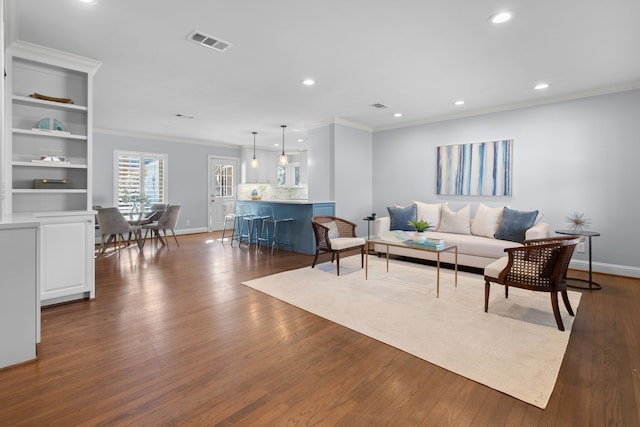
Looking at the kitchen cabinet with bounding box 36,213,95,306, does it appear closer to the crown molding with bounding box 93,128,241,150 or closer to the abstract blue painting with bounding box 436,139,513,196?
the crown molding with bounding box 93,128,241,150

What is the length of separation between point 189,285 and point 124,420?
2.41 meters

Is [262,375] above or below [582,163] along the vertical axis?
below

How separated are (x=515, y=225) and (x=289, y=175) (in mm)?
7352

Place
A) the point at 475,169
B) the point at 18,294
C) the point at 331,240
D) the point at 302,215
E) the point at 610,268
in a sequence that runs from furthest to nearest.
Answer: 1. the point at 302,215
2. the point at 475,169
3. the point at 331,240
4. the point at 610,268
5. the point at 18,294

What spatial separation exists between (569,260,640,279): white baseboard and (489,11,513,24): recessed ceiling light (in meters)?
3.79

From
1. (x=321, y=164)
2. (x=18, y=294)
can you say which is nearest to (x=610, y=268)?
(x=321, y=164)

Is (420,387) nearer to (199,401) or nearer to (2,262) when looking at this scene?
(199,401)

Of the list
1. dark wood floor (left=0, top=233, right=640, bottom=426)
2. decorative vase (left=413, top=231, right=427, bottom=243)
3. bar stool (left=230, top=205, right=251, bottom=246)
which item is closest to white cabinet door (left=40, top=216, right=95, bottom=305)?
dark wood floor (left=0, top=233, right=640, bottom=426)

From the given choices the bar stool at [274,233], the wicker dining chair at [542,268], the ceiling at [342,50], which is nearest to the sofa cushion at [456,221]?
the ceiling at [342,50]

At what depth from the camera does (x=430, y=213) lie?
564cm

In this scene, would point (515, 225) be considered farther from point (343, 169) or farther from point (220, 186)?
point (220, 186)

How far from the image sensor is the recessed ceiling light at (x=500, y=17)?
2572 mm

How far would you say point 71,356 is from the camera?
223cm

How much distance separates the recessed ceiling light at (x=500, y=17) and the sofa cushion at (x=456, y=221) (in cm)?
318
